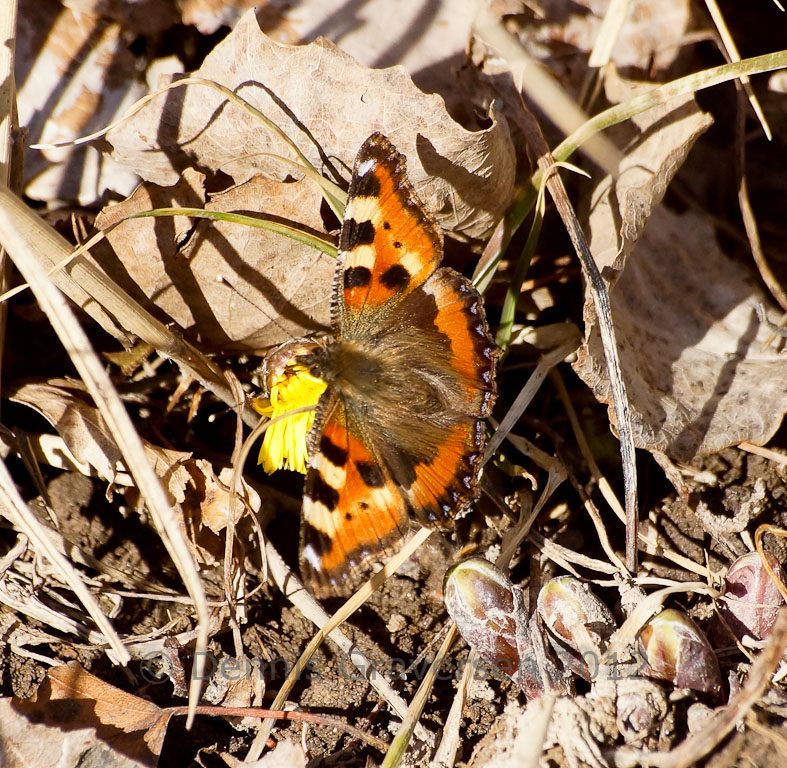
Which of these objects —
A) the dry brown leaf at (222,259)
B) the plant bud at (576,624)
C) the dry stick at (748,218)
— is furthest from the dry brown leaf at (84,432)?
the dry stick at (748,218)

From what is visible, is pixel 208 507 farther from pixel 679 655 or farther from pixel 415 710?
pixel 679 655

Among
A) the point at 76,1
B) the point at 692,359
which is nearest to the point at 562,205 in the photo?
the point at 692,359

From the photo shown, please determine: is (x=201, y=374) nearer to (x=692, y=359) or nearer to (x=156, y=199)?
(x=156, y=199)

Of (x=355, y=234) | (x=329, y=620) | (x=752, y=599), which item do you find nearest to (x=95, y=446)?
(x=329, y=620)

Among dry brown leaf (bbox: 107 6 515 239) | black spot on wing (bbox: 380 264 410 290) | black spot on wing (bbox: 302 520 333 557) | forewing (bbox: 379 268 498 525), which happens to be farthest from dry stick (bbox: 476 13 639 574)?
black spot on wing (bbox: 302 520 333 557)

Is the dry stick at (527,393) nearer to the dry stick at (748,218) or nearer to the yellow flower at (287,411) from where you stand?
the yellow flower at (287,411)

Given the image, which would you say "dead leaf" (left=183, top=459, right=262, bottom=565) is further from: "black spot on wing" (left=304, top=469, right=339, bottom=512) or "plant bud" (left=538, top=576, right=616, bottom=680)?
"plant bud" (left=538, top=576, right=616, bottom=680)
